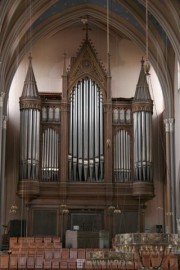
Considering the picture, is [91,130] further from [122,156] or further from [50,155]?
[50,155]

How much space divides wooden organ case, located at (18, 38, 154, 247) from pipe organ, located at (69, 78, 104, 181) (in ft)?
0.13

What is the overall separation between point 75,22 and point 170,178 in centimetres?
778

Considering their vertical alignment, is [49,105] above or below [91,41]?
below

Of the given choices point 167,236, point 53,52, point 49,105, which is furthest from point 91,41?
point 167,236

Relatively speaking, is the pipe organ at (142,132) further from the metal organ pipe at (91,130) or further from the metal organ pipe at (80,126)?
the metal organ pipe at (80,126)

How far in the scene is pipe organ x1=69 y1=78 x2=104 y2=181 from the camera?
22.5 m

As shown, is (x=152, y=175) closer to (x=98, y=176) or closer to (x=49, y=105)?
(x=98, y=176)

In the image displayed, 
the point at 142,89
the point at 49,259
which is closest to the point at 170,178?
the point at 142,89

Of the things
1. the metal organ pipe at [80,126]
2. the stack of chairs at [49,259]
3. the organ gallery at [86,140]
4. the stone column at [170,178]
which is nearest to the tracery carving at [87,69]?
the organ gallery at [86,140]

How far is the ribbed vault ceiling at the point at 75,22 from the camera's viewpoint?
829 inches

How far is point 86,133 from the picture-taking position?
2292 cm

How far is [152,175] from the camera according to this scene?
73.4ft

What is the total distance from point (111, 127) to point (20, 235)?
18.0 ft

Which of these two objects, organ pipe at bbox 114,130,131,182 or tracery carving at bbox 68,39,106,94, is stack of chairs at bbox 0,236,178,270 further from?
tracery carving at bbox 68,39,106,94
